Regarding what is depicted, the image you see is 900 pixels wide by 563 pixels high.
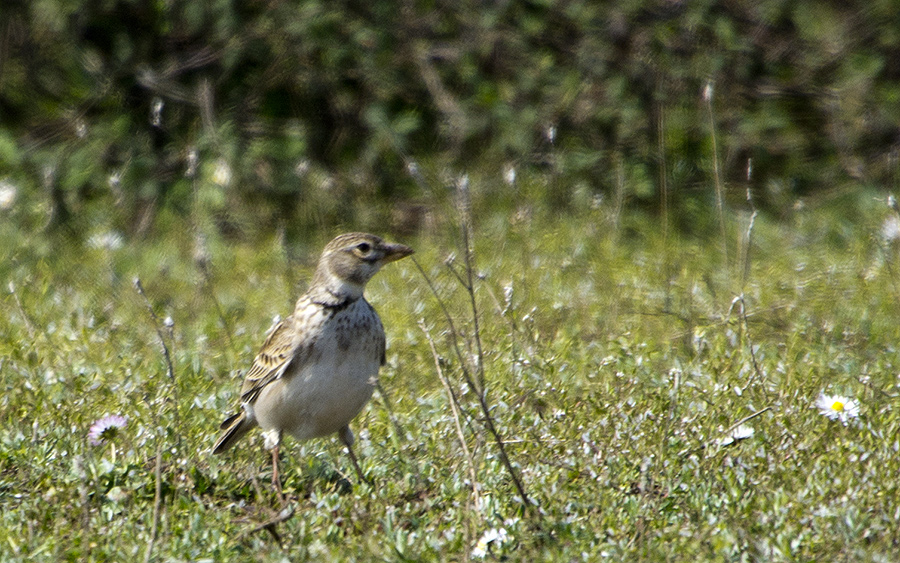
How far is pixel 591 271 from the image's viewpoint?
7129mm

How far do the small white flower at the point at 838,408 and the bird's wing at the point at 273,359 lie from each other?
202 centimetres

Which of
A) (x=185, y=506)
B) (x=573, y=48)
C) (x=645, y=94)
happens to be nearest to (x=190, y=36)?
(x=573, y=48)

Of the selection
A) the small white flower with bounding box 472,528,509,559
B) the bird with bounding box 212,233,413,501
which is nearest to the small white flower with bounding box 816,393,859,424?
the small white flower with bounding box 472,528,509,559

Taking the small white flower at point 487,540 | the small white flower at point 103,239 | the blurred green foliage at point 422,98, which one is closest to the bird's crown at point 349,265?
the small white flower at point 487,540

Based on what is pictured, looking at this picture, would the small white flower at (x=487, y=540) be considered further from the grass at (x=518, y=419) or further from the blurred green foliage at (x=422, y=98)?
the blurred green foliage at (x=422, y=98)

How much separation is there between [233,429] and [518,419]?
1175 mm

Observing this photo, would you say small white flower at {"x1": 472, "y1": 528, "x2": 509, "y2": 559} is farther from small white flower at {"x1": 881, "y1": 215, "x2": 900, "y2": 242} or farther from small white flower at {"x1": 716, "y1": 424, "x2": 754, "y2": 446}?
small white flower at {"x1": 881, "y1": 215, "x2": 900, "y2": 242}

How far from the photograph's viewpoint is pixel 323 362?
4535mm

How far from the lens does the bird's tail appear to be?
472 cm

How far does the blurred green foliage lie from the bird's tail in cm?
374

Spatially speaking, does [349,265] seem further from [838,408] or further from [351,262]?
[838,408]

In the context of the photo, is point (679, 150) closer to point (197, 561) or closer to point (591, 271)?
point (591, 271)

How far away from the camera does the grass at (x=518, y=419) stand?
372 centimetres

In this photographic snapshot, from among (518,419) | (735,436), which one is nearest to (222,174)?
(518,419)
